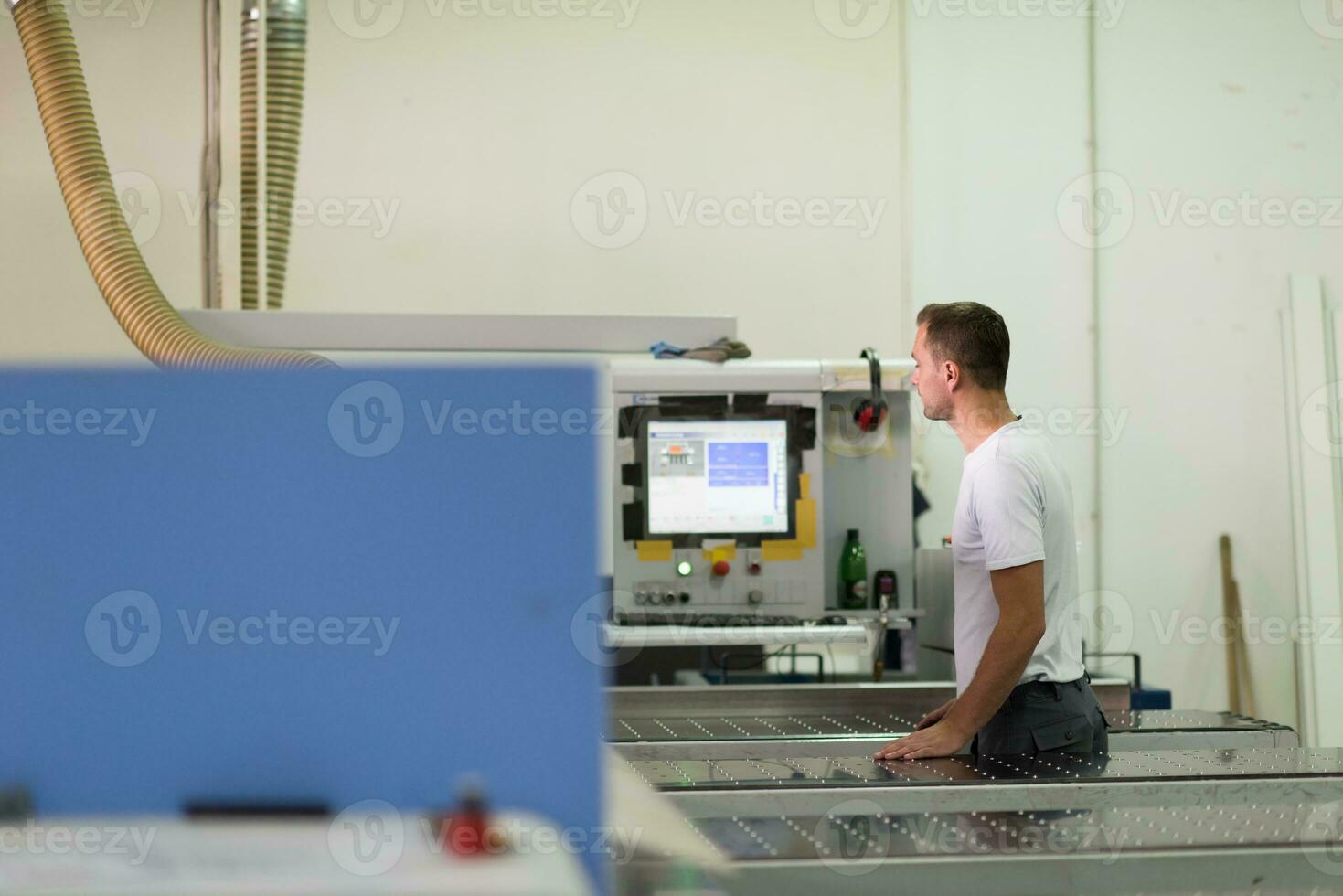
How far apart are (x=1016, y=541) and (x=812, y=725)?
76 cm

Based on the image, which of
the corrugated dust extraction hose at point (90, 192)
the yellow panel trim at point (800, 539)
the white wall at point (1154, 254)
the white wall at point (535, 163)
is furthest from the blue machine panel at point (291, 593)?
the white wall at point (1154, 254)

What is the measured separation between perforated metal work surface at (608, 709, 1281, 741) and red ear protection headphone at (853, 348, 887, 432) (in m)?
1.10

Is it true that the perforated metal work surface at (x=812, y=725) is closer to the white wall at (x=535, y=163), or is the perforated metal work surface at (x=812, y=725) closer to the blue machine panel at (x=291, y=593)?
the blue machine panel at (x=291, y=593)

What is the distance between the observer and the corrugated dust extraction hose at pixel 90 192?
3.00m

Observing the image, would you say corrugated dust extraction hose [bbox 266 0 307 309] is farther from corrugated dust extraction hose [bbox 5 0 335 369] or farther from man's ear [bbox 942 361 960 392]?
man's ear [bbox 942 361 960 392]

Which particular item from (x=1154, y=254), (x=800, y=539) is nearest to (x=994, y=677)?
(x=800, y=539)

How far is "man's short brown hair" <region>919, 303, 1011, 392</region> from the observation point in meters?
2.64

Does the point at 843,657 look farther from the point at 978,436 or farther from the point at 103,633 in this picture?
the point at 103,633

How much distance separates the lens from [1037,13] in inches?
200

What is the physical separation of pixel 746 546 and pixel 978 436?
1305 mm

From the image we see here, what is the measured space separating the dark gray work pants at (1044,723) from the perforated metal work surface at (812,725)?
0.30m

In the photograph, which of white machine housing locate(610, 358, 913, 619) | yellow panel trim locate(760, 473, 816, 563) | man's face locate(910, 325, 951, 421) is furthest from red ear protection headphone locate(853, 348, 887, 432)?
man's face locate(910, 325, 951, 421)

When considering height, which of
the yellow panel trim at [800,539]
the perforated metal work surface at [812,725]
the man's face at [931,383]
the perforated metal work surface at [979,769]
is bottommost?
the perforated metal work surface at [812,725]

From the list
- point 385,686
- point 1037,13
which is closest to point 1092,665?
point 1037,13
